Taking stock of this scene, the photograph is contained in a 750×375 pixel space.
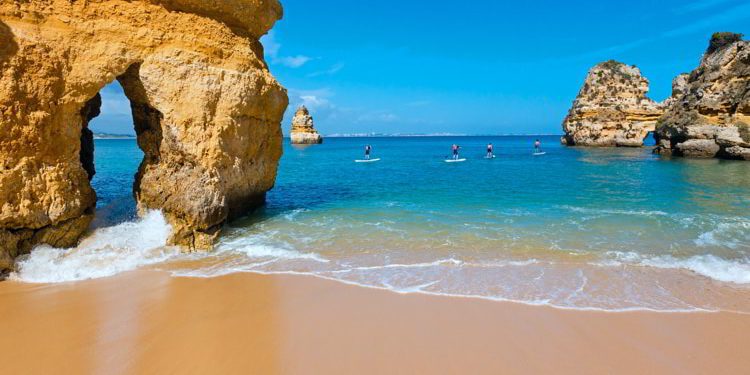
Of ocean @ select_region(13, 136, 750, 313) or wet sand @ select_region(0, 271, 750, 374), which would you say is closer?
wet sand @ select_region(0, 271, 750, 374)

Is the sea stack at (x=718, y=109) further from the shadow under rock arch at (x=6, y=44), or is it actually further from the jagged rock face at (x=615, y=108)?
the shadow under rock arch at (x=6, y=44)

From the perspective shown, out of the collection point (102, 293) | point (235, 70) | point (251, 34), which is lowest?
point (102, 293)

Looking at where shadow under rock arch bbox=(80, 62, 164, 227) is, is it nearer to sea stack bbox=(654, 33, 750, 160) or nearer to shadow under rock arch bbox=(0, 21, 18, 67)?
shadow under rock arch bbox=(0, 21, 18, 67)

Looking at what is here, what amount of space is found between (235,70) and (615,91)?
7096 centimetres

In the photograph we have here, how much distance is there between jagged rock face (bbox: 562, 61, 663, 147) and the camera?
63500 millimetres

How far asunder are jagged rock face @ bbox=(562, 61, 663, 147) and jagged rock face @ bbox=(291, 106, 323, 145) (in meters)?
56.7

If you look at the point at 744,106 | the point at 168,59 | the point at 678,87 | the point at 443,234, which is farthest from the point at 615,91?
the point at 168,59

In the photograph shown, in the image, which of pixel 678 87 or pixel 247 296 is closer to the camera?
pixel 247 296

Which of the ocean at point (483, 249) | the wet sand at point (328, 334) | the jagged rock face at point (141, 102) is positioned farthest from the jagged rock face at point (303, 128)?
the wet sand at point (328, 334)

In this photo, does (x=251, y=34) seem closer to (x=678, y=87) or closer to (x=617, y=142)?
(x=617, y=142)

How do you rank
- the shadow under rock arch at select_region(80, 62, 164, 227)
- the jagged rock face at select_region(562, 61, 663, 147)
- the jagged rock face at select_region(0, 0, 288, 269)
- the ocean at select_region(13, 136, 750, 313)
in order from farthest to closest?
the jagged rock face at select_region(562, 61, 663, 147)
the shadow under rock arch at select_region(80, 62, 164, 227)
the jagged rock face at select_region(0, 0, 288, 269)
the ocean at select_region(13, 136, 750, 313)

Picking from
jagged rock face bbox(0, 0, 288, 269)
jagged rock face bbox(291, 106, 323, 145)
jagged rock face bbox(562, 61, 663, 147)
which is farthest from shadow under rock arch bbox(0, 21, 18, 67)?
jagged rock face bbox(291, 106, 323, 145)

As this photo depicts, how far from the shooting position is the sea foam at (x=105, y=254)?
26.0ft

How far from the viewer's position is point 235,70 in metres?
10.3
